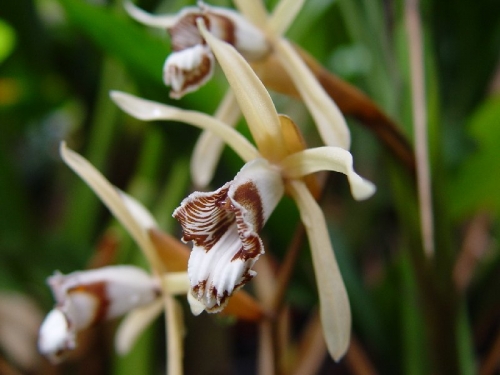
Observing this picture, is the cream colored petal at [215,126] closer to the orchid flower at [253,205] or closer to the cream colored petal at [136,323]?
the orchid flower at [253,205]

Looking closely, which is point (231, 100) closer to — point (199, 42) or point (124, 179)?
point (199, 42)

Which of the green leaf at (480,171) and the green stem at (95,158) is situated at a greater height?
the green stem at (95,158)

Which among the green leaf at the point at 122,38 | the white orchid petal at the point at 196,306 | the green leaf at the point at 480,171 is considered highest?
the green leaf at the point at 122,38

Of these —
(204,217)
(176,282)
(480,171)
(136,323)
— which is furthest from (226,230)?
(480,171)

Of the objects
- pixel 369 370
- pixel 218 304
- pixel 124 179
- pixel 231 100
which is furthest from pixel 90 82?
pixel 218 304

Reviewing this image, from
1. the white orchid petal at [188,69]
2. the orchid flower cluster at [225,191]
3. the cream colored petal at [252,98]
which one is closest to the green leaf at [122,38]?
the orchid flower cluster at [225,191]

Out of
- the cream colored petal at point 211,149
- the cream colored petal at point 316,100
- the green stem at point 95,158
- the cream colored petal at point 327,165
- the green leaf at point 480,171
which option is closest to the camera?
the cream colored petal at point 327,165
